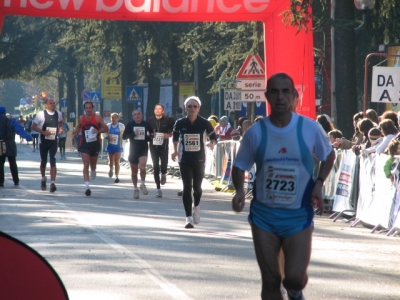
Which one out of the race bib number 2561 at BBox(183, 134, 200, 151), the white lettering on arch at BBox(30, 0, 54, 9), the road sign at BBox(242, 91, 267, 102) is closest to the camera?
the race bib number 2561 at BBox(183, 134, 200, 151)

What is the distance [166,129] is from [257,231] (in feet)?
47.2

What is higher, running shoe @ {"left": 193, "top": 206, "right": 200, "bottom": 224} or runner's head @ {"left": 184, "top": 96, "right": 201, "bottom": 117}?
runner's head @ {"left": 184, "top": 96, "right": 201, "bottom": 117}

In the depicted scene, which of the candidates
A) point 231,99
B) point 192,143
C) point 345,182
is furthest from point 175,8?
point 231,99

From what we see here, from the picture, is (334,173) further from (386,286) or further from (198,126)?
(386,286)

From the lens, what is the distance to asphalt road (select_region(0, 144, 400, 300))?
28.0ft

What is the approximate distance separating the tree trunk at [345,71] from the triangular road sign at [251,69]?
3.24 metres

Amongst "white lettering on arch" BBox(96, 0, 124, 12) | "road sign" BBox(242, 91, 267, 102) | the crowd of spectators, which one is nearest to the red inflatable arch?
"white lettering on arch" BBox(96, 0, 124, 12)

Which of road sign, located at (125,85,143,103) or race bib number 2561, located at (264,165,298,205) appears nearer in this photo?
race bib number 2561, located at (264,165,298,205)

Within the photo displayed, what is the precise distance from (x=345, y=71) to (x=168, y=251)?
36.9 feet

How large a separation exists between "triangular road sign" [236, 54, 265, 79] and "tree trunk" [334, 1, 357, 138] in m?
3.24

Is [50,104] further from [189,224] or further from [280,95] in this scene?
[280,95]

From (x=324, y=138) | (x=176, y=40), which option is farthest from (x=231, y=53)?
(x=324, y=138)

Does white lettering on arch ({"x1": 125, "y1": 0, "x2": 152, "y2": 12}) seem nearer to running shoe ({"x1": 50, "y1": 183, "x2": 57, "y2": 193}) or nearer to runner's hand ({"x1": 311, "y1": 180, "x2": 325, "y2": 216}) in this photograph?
running shoe ({"x1": 50, "y1": 183, "x2": 57, "y2": 193})

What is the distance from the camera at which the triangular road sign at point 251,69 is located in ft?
79.4
